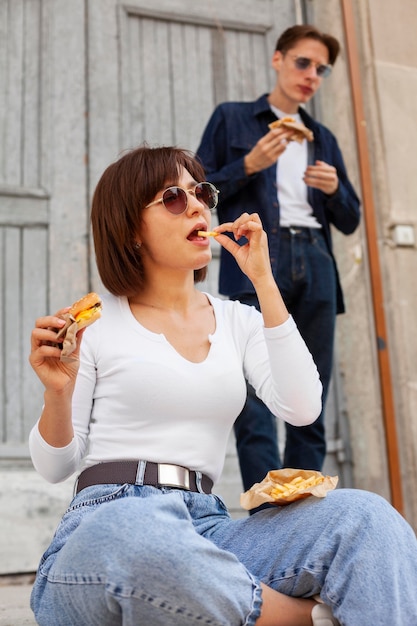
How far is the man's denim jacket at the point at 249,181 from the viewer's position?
3.19m

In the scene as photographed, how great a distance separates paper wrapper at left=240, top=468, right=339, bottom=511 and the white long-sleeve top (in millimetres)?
168

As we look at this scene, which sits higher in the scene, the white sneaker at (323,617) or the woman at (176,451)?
the woman at (176,451)

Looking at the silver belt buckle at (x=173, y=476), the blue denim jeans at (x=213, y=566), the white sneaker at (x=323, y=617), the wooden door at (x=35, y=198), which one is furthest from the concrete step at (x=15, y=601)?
the white sneaker at (x=323, y=617)

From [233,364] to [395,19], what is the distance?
3.30m

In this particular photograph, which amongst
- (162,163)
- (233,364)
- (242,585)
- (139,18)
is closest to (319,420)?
(233,364)

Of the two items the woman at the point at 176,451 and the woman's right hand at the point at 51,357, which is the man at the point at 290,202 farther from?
the woman's right hand at the point at 51,357

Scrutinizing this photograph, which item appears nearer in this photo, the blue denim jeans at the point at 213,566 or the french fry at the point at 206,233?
the blue denim jeans at the point at 213,566

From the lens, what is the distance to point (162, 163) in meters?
2.27

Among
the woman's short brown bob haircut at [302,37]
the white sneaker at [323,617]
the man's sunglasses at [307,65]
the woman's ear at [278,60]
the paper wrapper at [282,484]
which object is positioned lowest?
the white sneaker at [323,617]

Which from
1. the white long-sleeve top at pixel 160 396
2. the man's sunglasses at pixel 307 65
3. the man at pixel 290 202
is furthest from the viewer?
the man's sunglasses at pixel 307 65

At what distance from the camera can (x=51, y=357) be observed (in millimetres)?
1891

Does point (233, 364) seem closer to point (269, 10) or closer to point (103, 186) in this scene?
point (103, 186)

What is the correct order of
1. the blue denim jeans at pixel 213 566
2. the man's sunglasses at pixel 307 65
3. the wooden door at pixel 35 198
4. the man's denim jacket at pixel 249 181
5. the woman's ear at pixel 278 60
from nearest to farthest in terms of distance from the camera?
the blue denim jeans at pixel 213 566 < the man's denim jacket at pixel 249 181 < the man's sunglasses at pixel 307 65 < the woman's ear at pixel 278 60 < the wooden door at pixel 35 198

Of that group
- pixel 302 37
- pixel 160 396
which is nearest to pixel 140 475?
pixel 160 396
